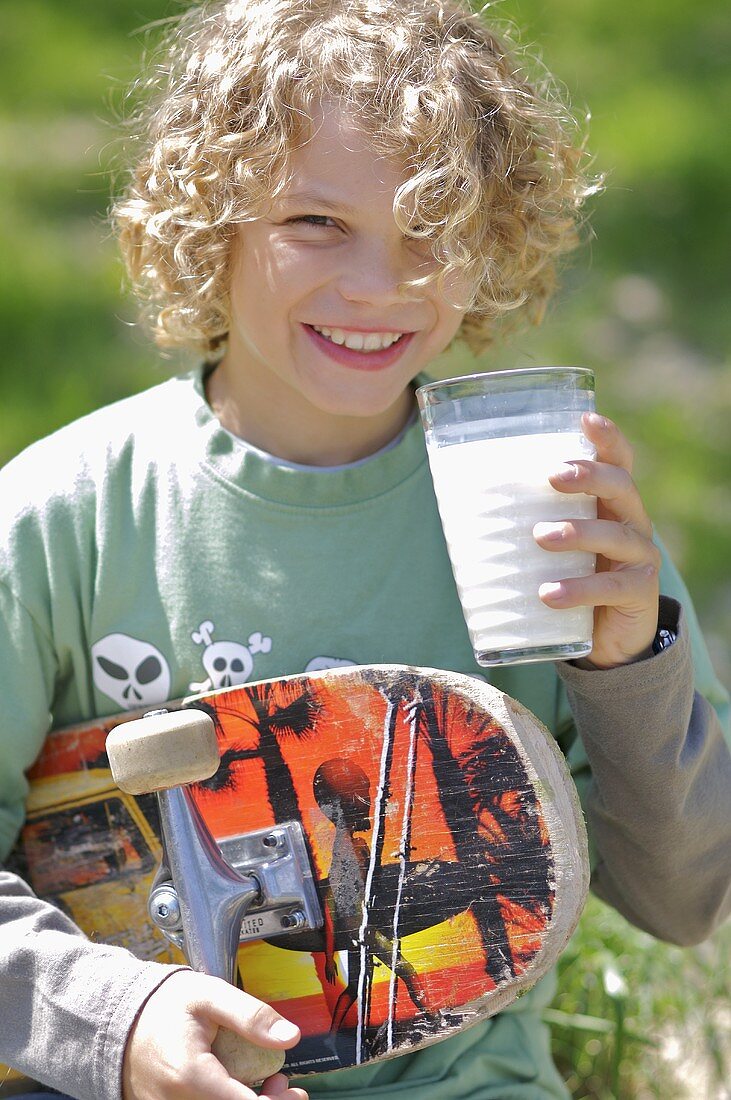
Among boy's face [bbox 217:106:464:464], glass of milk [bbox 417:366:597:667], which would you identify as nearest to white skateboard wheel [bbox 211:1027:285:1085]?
glass of milk [bbox 417:366:597:667]

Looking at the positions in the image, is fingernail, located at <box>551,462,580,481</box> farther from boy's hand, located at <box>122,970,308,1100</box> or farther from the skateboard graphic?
boy's hand, located at <box>122,970,308,1100</box>

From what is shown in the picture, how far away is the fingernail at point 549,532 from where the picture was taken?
5.38 ft

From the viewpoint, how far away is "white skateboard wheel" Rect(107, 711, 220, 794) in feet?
5.25

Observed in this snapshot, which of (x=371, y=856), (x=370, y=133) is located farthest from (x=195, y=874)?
(x=370, y=133)

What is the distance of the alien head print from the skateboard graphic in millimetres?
102

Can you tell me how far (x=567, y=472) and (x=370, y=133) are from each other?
Result: 61 cm

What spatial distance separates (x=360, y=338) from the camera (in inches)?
77.6

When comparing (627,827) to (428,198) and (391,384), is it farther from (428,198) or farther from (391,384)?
(428,198)

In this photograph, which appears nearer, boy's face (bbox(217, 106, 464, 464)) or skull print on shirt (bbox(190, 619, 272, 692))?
boy's face (bbox(217, 106, 464, 464))

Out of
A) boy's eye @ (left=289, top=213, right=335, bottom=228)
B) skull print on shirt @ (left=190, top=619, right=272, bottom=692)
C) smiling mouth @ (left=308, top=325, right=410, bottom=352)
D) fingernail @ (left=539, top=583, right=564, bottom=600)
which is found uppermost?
boy's eye @ (left=289, top=213, right=335, bottom=228)

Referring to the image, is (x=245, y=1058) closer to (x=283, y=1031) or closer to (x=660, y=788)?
(x=283, y=1031)

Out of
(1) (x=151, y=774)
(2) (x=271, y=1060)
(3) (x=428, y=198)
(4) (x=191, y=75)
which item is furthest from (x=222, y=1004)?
(4) (x=191, y=75)

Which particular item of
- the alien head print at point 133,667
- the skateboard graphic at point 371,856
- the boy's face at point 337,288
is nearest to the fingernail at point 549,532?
the skateboard graphic at point 371,856

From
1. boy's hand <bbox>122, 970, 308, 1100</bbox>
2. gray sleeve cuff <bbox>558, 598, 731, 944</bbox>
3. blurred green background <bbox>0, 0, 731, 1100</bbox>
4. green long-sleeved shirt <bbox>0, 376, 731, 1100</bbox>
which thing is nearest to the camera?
boy's hand <bbox>122, 970, 308, 1100</bbox>
